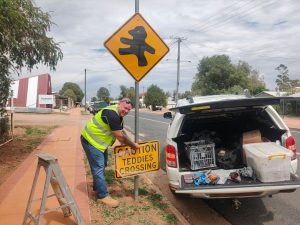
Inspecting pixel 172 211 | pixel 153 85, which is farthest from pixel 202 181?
pixel 153 85

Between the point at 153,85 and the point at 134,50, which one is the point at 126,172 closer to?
the point at 134,50

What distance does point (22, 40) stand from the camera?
10258 mm

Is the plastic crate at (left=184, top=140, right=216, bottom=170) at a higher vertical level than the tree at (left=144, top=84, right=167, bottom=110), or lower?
lower

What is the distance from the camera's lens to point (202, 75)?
76188 millimetres

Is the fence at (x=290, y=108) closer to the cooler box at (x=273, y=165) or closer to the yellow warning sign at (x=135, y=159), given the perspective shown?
the yellow warning sign at (x=135, y=159)

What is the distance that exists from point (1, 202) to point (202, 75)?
71854 millimetres

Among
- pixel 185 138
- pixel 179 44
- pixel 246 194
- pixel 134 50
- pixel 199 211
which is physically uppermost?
pixel 179 44

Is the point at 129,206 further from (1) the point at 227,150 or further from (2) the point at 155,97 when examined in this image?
(2) the point at 155,97

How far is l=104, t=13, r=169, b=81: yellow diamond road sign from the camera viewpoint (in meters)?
5.82

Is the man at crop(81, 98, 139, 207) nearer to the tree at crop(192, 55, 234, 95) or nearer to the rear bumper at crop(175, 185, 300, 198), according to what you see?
the rear bumper at crop(175, 185, 300, 198)

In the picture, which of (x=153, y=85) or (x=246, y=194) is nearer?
(x=246, y=194)

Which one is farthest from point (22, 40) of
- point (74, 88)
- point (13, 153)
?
point (74, 88)

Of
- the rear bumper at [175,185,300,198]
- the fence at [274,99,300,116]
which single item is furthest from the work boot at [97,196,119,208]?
the fence at [274,99,300,116]

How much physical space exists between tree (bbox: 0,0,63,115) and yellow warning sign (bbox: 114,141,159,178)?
4.13m
